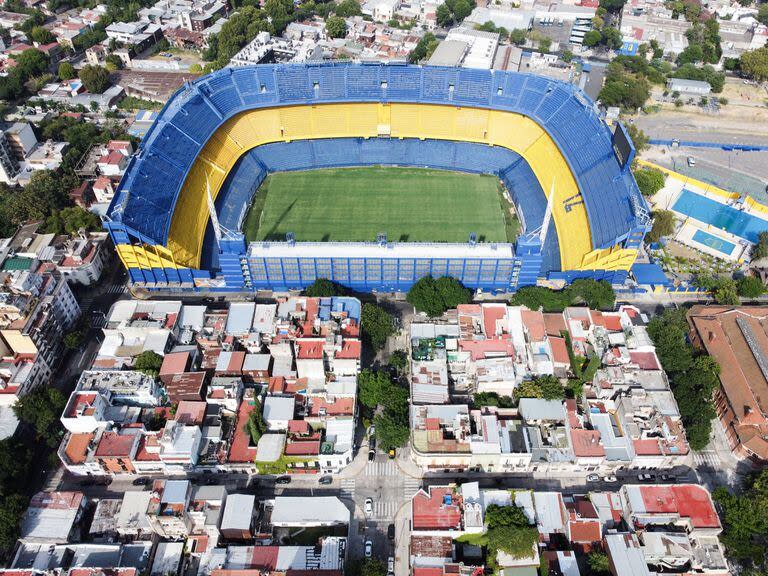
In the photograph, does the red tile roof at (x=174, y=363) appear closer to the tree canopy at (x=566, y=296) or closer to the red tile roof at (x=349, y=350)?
the red tile roof at (x=349, y=350)

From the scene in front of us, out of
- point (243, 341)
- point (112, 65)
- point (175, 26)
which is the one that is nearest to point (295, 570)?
point (243, 341)

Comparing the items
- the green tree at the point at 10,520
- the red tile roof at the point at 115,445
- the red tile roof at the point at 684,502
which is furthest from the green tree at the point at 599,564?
the green tree at the point at 10,520

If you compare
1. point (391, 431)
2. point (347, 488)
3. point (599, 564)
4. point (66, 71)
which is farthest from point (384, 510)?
point (66, 71)

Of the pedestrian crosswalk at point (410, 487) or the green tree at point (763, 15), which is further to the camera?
the green tree at point (763, 15)

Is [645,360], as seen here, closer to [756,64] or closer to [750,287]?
[750,287]

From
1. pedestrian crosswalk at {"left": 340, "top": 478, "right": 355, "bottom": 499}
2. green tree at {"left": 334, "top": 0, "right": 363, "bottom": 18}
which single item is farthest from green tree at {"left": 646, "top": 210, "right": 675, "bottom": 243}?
green tree at {"left": 334, "top": 0, "right": 363, "bottom": 18}

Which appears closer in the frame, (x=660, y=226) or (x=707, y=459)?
(x=707, y=459)

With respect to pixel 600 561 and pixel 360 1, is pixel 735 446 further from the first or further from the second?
pixel 360 1
